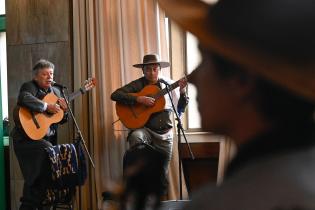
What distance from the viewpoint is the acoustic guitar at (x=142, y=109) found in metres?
4.62

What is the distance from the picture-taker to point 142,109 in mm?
4699

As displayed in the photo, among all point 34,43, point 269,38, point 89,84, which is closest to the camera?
point 269,38

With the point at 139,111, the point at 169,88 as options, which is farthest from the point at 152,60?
the point at 139,111

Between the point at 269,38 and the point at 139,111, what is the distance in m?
4.15

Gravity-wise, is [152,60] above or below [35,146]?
above

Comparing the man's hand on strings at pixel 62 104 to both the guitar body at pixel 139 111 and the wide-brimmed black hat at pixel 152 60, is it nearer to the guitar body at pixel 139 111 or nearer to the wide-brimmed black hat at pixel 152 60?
the guitar body at pixel 139 111

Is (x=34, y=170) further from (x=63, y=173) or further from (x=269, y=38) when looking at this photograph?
(x=269, y=38)

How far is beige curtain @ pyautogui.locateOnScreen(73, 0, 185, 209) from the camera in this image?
199 inches

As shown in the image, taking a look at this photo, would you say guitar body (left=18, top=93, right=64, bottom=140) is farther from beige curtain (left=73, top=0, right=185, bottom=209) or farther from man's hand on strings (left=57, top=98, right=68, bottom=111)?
beige curtain (left=73, top=0, right=185, bottom=209)

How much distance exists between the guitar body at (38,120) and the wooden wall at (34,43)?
79 cm

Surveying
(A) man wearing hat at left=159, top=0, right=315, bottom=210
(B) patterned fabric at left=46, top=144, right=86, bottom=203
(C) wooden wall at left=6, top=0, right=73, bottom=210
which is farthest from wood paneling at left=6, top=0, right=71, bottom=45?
(A) man wearing hat at left=159, top=0, right=315, bottom=210

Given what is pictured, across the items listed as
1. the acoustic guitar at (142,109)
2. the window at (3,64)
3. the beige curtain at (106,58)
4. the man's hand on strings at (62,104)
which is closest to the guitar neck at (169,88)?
the acoustic guitar at (142,109)

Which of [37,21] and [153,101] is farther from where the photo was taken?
[37,21]

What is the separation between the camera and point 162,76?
16.2 feet
